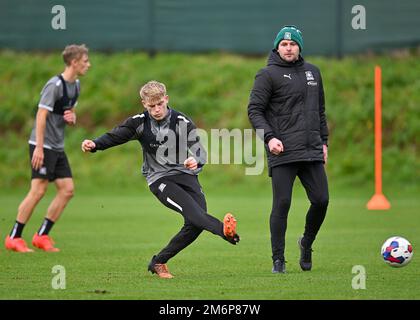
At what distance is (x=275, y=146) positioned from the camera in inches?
329

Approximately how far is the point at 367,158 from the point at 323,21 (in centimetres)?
357

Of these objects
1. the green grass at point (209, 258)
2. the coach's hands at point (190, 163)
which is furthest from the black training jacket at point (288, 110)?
the green grass at point (209, 258)

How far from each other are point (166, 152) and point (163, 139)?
0.13 metres

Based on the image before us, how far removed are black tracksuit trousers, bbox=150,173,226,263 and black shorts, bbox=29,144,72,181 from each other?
3067 millimetres

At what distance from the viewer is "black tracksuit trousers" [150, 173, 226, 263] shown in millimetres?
8344

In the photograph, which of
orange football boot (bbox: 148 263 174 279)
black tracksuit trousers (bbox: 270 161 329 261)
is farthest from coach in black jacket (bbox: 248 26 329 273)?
orange football boot (bbox: 148 263 174 279)

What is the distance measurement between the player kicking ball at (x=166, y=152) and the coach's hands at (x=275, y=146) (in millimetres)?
610

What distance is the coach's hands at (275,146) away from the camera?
8.34 meters

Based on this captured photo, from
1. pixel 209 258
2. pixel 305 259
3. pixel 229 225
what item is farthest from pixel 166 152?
pixel 209 258

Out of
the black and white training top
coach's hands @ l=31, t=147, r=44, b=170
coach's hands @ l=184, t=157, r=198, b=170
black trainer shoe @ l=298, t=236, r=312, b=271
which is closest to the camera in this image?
coach's hands @ l=184, t=157, r=198, b=170

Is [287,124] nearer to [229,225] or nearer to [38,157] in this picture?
[229,225]

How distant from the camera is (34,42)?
938 inches

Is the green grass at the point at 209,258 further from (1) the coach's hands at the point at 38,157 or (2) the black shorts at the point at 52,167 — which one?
(1) the coach's hands at the point at 38,157

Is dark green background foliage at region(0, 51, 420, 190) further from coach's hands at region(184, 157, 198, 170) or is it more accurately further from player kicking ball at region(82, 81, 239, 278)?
coach's hands at region(184, 157, 198, 170)
